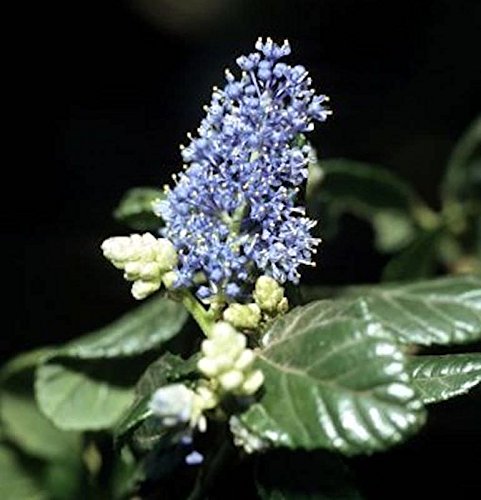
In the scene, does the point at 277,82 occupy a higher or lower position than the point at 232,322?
higher

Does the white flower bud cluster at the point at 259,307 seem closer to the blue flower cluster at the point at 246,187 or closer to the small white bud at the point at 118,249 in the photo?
the blue flower cluster at the point at 246,187

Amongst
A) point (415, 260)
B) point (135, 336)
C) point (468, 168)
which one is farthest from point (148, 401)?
point (468, 168)

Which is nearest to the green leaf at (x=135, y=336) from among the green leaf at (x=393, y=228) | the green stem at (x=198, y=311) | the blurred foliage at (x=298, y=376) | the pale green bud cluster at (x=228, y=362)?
the blurred foliage at (x=298, y=376)

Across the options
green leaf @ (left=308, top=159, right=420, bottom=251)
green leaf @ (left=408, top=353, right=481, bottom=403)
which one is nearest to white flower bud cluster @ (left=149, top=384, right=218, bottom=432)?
green leaf @ (left=408, top=353, right=481, bottom=403)

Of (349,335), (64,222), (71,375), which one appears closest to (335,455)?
(349,335)

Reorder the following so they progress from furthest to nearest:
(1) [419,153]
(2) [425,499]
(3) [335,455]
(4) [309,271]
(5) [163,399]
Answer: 1. (1) [419,153]
2. (4) [309,271]
3. (2) [425,499]
4. (3) [335,455]
5. (5) [163,399]

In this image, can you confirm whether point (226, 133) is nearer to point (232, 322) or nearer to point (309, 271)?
point (232, 322)

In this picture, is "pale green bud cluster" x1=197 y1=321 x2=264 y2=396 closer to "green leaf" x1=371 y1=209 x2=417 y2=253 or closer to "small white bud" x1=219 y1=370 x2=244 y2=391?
"small white bud" x1=219 y1=370 x2=244 y2=391

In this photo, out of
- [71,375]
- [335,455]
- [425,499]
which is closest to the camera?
[335,455]
